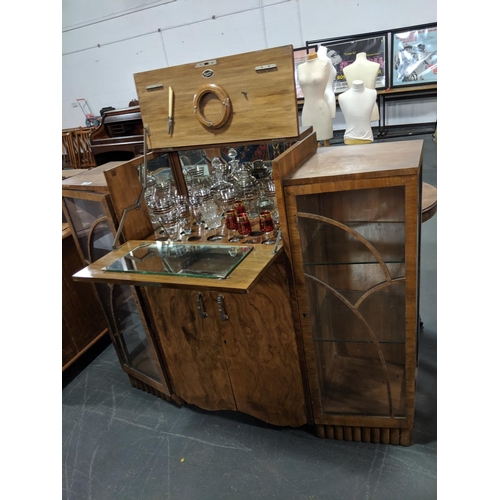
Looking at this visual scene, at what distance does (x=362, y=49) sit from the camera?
5418mm

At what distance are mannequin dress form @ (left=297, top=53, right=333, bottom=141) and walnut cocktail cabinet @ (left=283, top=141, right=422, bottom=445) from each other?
108cm

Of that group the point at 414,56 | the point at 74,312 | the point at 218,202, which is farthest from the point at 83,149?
the point at 414,56

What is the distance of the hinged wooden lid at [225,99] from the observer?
4.39 feet

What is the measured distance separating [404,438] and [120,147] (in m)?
3.12

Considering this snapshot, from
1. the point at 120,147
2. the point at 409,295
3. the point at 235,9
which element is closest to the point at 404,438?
the point at 409,295

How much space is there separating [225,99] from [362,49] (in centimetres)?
494

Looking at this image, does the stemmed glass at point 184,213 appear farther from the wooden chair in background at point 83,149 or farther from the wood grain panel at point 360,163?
the wooden chair in background at point 83,149

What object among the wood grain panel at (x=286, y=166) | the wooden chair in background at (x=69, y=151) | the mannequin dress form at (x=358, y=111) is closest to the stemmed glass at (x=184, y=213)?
the wood grain panel at (x=286, y=166)

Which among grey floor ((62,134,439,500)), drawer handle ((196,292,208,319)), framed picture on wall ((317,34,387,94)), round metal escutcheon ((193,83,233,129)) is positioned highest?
framed picture on wall ((317,34,387,94))

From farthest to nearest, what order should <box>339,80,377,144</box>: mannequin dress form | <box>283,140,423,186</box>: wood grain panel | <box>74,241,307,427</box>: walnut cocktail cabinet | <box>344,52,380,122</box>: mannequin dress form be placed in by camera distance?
<box>344,52,380,122</box>: mannequin dress form → <box>339,80,377,144</box>: mannequin dress form → <box>74,241,307,427</box>: walnut cocktail cabinet → <box>283,140,423,186</box>: wood grain panel

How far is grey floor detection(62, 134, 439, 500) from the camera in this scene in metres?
1.51

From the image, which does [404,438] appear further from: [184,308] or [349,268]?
[184,308]

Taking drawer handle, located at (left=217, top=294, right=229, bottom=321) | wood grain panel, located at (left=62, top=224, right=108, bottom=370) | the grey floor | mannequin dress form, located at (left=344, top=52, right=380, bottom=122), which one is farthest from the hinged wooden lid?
mannequin dress form, located at (left=344, top=52, right=380, bottom=122)

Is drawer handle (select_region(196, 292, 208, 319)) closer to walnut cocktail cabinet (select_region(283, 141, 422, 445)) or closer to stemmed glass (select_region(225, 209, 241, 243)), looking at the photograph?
stemmed glass (select_region(225, 209, 241, 243))
